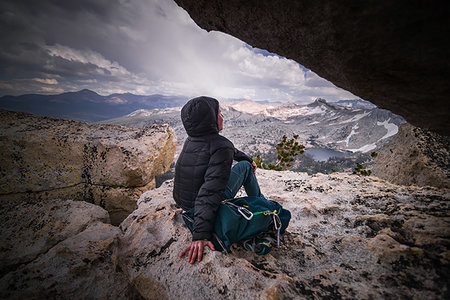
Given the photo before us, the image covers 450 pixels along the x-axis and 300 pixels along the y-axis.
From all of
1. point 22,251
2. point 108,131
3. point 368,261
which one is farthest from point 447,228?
point 108,131

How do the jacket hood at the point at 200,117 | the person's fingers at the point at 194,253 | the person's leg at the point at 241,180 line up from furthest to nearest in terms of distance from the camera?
the person's leg at the point at 241,180, the jacket hood at the point at 200,117, the person's fingers at the point at 194,253

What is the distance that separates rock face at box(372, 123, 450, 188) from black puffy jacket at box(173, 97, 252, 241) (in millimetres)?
5198

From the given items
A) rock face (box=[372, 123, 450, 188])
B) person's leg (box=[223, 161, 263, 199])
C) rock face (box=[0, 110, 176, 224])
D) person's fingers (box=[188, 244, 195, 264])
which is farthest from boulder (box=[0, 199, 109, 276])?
rock face (box=[372, 123, 450, 188])

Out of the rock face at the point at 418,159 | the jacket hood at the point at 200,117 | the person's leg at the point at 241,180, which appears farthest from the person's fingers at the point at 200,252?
the rock face at the point at 418,159

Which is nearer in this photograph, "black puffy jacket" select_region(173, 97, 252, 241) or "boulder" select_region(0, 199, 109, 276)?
"black puffy jacket" select_region(173, 97, 252, 241)

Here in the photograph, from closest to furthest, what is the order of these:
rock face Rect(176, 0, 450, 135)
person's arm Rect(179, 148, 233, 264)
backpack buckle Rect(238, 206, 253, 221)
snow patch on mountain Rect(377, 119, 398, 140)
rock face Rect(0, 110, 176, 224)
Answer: rock face Rect(176, 0, 450, 135)
person's arm Rect(179, 148, 233, 264)
backpack buckle Rect(238, 206, 253, 221)
rock face Rect(0, 110, 176, 224)
snow patch on mountain Rect(377, 119, 398, 140)

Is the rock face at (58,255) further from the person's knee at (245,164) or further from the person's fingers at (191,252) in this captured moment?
the person's knee at (245,164)

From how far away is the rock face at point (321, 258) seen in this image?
5.23 ft

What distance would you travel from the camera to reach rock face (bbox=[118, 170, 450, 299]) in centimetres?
159

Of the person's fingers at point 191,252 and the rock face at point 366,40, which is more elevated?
the rock face at point 366,40

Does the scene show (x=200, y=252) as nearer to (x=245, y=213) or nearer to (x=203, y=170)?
(x=245, y=213)

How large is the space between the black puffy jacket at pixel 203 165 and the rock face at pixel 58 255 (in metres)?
1.10

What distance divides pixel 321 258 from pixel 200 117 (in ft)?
8.72

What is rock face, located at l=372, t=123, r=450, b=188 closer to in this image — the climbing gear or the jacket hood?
the climbing gear
